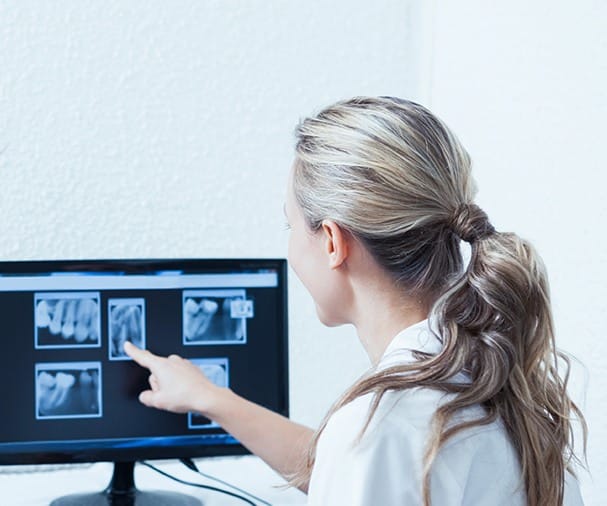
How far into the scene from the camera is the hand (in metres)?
1.19

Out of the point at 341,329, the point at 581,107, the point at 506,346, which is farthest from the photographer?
the point at 341,329

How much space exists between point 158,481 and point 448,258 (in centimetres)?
77

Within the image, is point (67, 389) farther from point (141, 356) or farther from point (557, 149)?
point (557, 149)

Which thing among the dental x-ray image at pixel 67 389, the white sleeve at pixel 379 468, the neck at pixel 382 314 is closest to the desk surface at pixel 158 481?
the dental x-ray image at pixel 67 389

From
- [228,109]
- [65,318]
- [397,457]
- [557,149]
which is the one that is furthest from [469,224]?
[228,109]

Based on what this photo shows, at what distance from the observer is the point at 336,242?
0.89m

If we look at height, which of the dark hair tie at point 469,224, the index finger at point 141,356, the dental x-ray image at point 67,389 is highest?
the dark hair tie at point 469,224

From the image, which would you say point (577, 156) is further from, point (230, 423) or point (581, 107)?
point (230, 423)

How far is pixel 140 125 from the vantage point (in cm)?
150

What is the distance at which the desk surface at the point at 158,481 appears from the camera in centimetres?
134

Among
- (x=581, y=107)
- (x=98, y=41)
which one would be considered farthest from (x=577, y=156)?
(x=98, y=41)

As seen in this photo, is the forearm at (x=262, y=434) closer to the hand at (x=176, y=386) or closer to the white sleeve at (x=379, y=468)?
the hand at (x=176, y=386)

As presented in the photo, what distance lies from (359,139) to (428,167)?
8cm

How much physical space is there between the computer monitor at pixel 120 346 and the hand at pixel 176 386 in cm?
3
